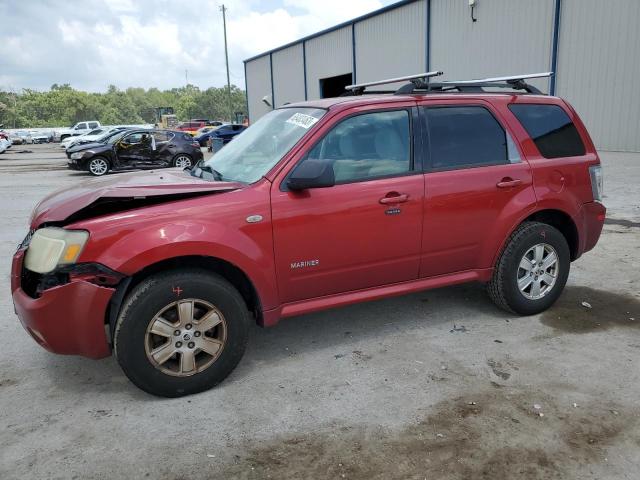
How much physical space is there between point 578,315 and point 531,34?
13912 mm

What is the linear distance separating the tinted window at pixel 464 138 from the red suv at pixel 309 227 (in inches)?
0.5

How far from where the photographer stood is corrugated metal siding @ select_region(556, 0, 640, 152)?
44.7ft

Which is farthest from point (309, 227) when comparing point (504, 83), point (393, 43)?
point (393, 43)

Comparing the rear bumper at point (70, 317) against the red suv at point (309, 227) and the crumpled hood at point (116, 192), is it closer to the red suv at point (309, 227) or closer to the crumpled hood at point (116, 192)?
the red suv at point (309, 227)

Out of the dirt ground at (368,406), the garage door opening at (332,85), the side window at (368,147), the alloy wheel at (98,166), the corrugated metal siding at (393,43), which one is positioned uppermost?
the corrugated metal siding at (393,43)

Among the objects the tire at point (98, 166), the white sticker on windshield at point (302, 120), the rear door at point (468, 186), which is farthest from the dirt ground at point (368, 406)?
the tire at point (98, 166)

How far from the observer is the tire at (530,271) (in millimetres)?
4301

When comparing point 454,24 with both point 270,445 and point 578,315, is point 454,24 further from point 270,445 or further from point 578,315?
point 270,445

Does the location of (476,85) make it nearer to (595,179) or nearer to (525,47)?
(595,179)

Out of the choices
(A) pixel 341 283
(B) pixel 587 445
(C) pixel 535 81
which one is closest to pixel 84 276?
(A) pixel 341 283

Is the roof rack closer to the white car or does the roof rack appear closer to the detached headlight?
the detached headlight

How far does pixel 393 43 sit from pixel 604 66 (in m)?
9.89

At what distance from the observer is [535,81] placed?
16188mm

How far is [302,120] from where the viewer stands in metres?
3.88
